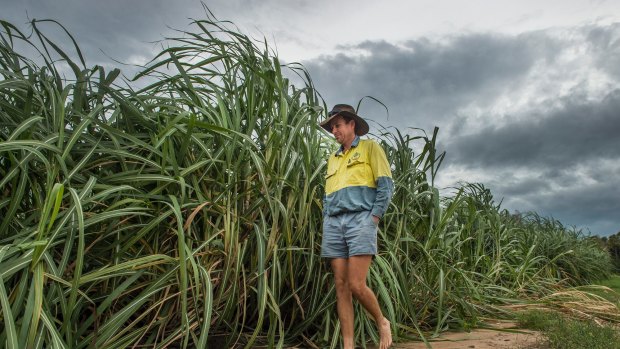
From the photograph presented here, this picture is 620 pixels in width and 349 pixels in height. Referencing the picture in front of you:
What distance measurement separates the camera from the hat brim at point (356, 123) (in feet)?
11.0

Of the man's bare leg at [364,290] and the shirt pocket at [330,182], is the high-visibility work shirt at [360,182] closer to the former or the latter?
the shirt pocket at [330,182]

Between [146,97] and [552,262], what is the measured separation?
7.27 m

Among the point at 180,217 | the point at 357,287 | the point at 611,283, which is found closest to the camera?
the point at 180,217

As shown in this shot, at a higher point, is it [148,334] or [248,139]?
[248,139]

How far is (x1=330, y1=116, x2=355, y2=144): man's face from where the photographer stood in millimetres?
3346

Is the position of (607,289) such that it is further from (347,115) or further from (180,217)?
(180,217)

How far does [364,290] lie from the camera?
2.97 m

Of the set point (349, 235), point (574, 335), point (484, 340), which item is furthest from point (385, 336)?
point (574, 335)

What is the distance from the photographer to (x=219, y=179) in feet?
9.71

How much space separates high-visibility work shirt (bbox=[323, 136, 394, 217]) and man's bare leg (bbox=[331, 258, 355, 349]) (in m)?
0.31

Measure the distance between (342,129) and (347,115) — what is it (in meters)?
0.10

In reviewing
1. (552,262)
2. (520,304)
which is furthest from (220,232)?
(552,262)

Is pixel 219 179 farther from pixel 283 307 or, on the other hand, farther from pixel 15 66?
pixel 15 66

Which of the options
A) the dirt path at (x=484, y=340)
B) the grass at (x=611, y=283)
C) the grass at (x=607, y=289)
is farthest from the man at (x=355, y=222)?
the grass at (x=611, y=283)
